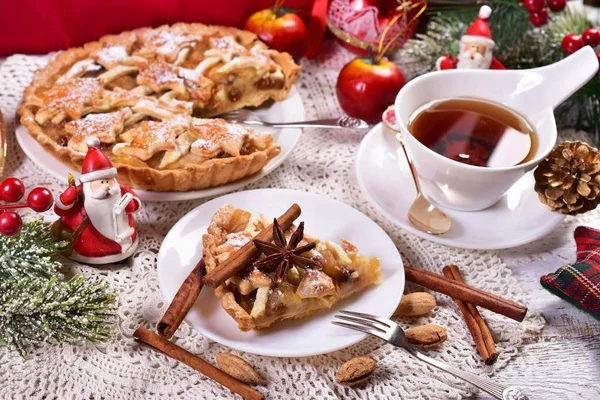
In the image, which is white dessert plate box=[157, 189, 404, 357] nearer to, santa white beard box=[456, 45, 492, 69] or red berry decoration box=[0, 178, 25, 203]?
red berry decoration box=[0, 178, 25, 203]

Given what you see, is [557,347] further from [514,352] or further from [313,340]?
[313,340]

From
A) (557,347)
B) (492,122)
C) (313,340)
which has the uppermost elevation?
(492,122)

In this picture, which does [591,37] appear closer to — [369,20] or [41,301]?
[369,20]

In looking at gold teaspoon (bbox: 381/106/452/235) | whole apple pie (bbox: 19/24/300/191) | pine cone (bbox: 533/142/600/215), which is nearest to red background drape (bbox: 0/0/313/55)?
whole apple pie (bbox: 19/24/300/191)

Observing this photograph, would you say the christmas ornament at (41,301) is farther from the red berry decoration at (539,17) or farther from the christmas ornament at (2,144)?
the red berry decoration at (539,17)

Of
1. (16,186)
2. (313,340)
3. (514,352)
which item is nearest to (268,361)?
(313,340)

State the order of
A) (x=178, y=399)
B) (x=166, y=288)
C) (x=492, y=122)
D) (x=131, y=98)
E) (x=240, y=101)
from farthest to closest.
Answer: (x=240, y=101)
(x=131, y=98)
(x=492, y=122)
(x=166, y=288)
(x=178, y=399)
